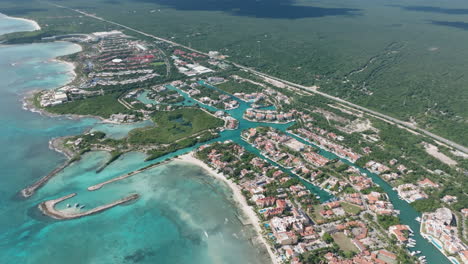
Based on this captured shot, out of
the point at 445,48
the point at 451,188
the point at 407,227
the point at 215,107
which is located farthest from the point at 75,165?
the point at 445,48

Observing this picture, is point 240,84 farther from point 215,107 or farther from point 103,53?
point 103,53

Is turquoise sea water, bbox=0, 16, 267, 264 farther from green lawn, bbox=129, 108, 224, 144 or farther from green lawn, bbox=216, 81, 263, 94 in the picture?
green lawn, bbox=216, 81, 263, 94

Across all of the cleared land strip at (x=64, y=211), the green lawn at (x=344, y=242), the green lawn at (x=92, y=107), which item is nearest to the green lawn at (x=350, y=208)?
the green lawn at (x=344, y=242)

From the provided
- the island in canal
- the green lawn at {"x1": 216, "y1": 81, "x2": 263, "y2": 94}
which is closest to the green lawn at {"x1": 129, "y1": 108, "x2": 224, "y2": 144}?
the island in canal

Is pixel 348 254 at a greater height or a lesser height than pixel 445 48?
lesser

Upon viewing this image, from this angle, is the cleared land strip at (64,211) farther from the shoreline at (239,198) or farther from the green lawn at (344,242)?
the green lawn at (344,242)

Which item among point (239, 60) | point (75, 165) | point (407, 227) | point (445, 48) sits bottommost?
point (75, 165)

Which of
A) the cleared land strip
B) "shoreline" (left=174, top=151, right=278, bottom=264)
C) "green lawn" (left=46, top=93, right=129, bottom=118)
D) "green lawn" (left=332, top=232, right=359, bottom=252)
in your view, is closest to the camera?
"green lawn" (left=332, top=232, right=359, bottom=252)

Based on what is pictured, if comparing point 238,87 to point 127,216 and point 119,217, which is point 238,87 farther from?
point 119,217

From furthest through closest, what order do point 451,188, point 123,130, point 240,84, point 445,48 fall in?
1. point 445,48
2. point 240,84
3. point 123,130
4. point 451,188
